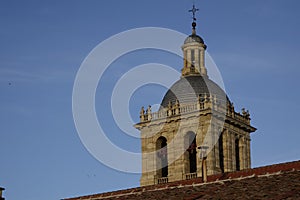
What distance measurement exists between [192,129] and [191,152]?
1.93 meters

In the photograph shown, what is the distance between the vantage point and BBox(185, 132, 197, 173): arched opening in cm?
7294

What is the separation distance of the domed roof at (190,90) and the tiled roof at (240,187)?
115 feet

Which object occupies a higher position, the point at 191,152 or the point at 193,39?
the point at 193,39

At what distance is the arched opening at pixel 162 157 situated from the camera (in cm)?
7488

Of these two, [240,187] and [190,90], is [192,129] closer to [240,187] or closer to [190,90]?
[190,90]

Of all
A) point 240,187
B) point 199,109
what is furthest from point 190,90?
point 240,187

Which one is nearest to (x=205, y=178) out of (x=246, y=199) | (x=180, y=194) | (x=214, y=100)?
(x=180, y=194)

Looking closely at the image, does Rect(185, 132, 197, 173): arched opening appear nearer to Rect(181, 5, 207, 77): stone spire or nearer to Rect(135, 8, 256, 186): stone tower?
Rect(135, 8, 256, 186): stone tower

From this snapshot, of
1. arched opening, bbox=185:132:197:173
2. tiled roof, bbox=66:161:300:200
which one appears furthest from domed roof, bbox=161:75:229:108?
tiled roof, bbox=66:161:300:200

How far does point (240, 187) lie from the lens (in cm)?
3312

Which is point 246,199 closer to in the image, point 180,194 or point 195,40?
point 180,194

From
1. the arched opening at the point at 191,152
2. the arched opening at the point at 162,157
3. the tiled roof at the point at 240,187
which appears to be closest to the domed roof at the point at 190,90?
the arched opening at the point at 191,152

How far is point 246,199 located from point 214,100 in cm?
4170

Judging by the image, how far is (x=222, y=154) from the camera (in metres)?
74.1
